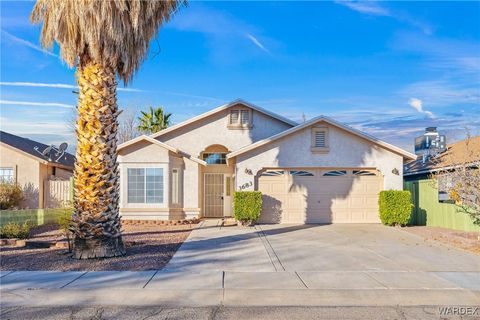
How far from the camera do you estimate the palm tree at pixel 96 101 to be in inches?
428

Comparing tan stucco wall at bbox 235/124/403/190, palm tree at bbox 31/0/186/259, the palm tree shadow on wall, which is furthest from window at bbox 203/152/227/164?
palm tree at bbox 31/0/186/259

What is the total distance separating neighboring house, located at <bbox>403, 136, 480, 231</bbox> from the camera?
55.6ft

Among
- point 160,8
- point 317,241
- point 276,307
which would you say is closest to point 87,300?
point 276,307

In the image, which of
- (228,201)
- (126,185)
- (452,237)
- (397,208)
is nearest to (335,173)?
(397,208)

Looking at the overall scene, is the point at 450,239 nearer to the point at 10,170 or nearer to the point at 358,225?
the point at 358,225

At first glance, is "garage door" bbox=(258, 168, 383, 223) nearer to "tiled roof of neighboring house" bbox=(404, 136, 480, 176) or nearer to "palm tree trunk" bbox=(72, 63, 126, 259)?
"tiled roof of neighboring house" bbox=(404, 136, 480, 176)

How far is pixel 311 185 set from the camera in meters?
20.1

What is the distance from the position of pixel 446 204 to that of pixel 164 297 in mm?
13874

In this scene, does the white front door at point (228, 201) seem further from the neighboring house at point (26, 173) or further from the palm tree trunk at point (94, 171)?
the palm tree trunk at point (94, 171)

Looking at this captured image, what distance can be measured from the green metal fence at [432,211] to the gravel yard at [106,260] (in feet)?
32.9

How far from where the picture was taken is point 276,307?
7328 mm

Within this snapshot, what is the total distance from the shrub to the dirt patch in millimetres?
16430

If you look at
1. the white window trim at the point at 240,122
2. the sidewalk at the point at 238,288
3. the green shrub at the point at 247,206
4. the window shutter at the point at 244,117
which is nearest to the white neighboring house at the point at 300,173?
the green shrub at the point at 247,206

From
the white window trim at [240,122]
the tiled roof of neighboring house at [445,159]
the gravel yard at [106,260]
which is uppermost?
the white window trim at [240,122]
